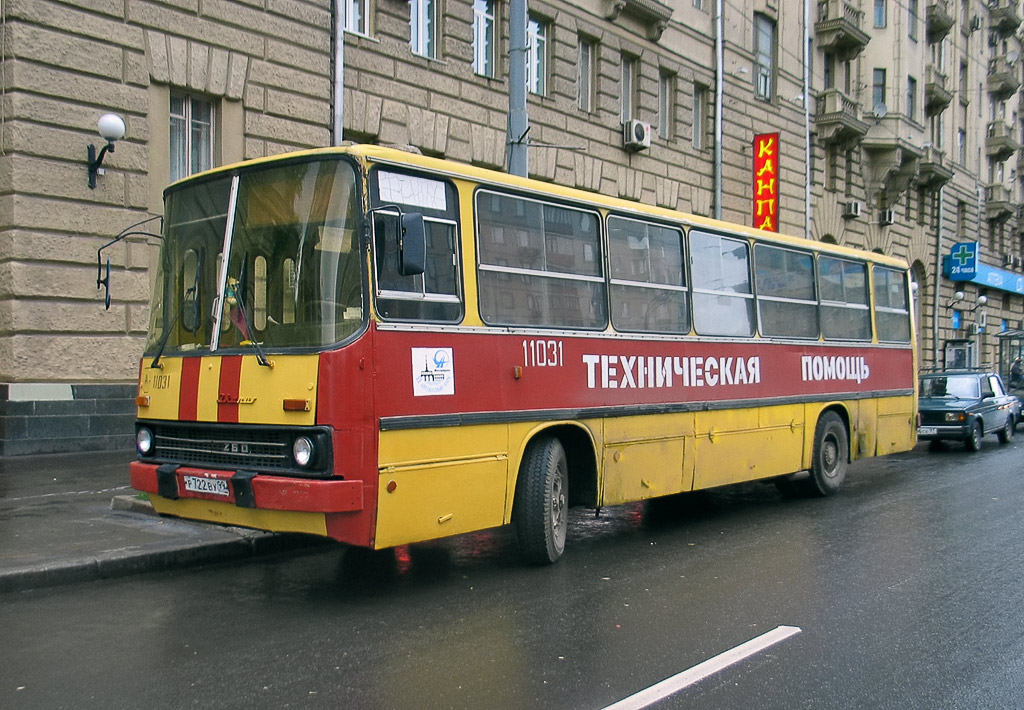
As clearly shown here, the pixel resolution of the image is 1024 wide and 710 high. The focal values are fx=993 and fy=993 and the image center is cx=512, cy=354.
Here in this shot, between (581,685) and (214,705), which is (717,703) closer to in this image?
(581,685)

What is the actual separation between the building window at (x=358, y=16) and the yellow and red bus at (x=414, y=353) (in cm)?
946

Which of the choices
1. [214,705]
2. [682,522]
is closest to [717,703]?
[214,705]

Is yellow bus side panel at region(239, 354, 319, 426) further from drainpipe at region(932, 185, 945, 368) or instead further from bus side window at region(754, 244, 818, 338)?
drainpipe at region(932, 185, 945, 368)

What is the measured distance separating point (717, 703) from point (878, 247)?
111 feet

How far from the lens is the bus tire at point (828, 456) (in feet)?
37.5

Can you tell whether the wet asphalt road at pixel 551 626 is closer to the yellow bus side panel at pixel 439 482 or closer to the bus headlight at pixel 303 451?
the yellow bus side panel at pixel 439 482

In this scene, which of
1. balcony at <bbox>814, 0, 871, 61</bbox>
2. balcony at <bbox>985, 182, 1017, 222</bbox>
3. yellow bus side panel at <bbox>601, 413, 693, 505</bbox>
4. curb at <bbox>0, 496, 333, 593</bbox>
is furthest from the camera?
balcony at <bbox>985, 182, 1017, 222</bbox>

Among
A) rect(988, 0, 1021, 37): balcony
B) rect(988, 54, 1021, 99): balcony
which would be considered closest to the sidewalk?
rect(988, 54, 1021, 99): balcony

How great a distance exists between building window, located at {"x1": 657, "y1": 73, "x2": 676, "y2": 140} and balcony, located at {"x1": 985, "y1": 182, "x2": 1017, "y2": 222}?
96.7 feet

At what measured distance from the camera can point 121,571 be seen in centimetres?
696

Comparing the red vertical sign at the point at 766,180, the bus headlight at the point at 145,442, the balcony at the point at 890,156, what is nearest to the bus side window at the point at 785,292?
the bus headlight at the point at 145,442

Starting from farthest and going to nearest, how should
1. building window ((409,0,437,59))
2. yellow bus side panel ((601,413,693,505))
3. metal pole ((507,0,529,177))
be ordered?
building window ((409,0,437,59))
metal pole ((507,0,529,177))
yellow bus side panel ((601,413,693,505))

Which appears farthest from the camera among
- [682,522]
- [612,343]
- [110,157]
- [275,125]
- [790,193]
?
[790,193]

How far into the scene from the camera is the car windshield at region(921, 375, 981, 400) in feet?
63.6
